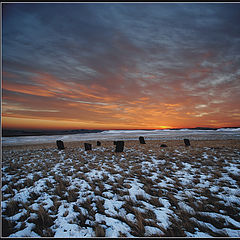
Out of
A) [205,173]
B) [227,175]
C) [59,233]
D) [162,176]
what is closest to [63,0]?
[59,233]

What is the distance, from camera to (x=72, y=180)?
18.6 ft

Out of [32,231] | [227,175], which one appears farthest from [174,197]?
[32,231]

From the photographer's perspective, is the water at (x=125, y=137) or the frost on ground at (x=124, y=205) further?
the water at (x=125, y=137)

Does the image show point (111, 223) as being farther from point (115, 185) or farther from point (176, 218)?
point (115, 185)

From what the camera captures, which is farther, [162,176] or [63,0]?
[162,176]

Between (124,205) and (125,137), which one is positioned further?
(125,137)

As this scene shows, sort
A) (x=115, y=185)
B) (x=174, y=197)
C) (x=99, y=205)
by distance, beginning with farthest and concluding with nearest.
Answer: (x=115, y=185) → (x=174, y=197) → (x=99, y=205)

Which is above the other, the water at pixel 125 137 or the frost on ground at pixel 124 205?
the frost on ground at pixel 124 205

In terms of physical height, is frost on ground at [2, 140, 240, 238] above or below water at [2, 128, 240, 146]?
above

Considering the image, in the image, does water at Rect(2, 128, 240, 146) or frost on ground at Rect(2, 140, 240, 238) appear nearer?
frost on ground at Rect(2, 140, 240, 238)

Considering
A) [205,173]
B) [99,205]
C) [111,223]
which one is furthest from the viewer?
[205,173]

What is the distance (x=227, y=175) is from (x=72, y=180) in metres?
7.02

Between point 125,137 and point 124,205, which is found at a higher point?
point 124,205

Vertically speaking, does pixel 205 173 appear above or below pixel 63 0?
below
